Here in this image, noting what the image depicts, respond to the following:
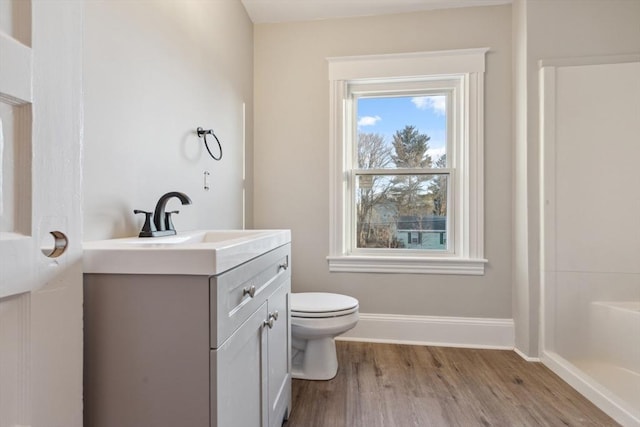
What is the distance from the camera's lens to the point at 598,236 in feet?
6.69

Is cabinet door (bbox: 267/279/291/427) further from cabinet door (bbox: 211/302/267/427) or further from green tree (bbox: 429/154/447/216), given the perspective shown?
green tree (bbox: 429/154/447/216)

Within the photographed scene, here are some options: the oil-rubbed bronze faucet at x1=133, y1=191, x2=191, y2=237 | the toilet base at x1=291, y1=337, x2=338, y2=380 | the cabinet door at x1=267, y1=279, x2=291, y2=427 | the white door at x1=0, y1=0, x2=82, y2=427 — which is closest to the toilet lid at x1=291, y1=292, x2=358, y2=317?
the toilet base at x1=291, y1=337, x2=338, y2=380

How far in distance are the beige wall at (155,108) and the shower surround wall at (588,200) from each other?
199 centimetres

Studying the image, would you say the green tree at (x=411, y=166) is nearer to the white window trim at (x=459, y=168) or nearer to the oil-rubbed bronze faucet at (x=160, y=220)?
the white window trim at (x=459, y=168)

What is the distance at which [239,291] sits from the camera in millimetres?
874

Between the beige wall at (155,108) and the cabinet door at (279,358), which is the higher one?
the beige wall at (155,108)

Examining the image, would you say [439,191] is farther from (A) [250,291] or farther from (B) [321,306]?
(A) [250,291]

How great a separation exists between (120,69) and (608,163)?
2.63m

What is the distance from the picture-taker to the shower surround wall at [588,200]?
201 centimetres

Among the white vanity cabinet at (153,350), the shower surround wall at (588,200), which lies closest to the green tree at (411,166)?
the shower surround wall at (588,200)

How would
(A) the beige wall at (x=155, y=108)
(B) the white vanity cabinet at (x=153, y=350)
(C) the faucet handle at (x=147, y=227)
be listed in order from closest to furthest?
(B) the white vanity cabinet at (x=153, y=350) → (A) the beige wall at (x=155, y=108) → (C) the faucet handle at (x=147, y=227)

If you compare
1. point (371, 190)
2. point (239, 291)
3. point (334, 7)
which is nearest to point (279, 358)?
point (239, 291)

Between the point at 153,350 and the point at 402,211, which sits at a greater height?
the point at 402,211

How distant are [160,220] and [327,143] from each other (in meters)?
1.52
